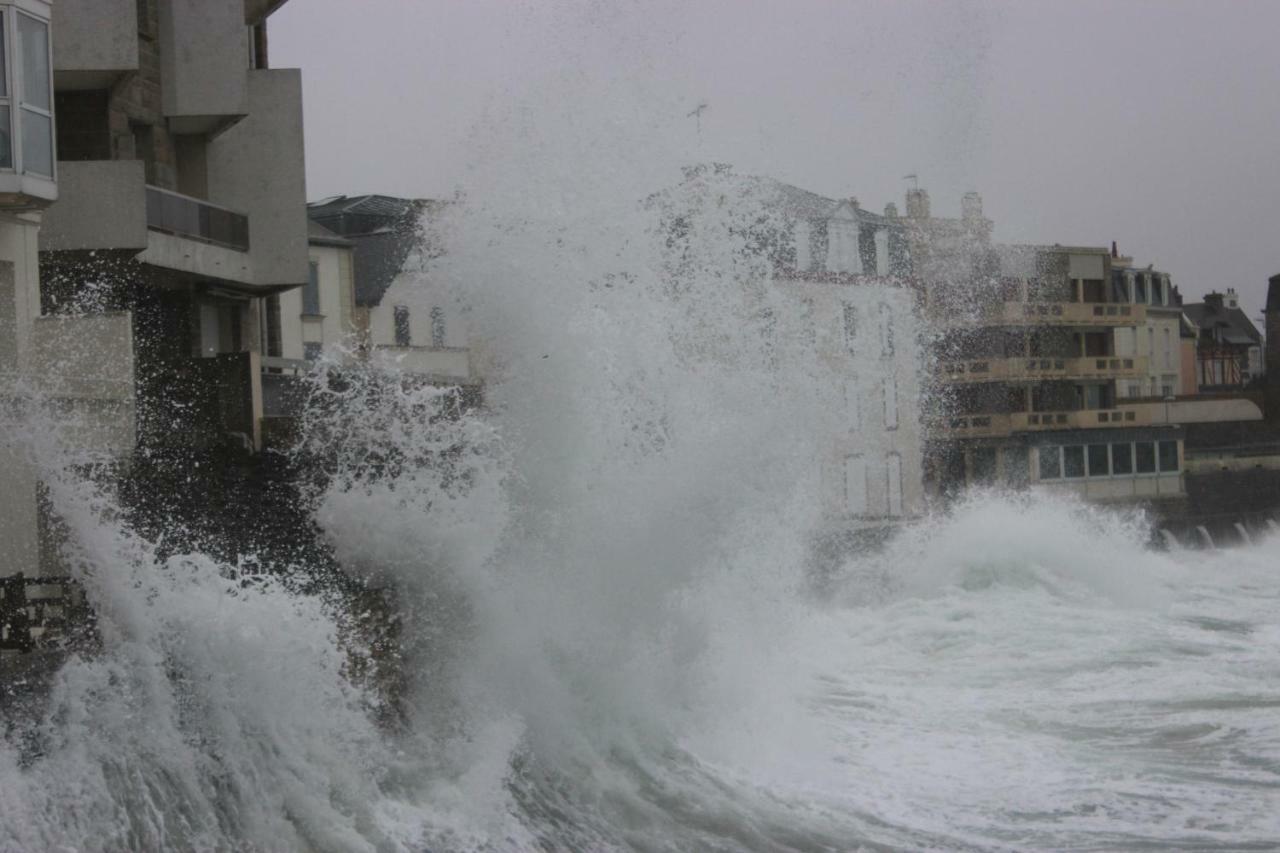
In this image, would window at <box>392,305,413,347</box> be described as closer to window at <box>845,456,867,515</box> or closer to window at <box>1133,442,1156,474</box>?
window at <box>845,456,867,515</box>

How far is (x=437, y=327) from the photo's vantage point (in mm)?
35031

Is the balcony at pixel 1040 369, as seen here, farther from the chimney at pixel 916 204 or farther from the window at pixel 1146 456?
the chimney at pixel 916 204

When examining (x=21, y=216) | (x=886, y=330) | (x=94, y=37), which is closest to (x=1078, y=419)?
(x=886, y=330)

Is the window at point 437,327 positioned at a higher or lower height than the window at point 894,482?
higher

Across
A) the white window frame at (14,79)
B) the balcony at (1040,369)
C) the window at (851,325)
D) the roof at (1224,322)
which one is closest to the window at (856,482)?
the window at (851,325)

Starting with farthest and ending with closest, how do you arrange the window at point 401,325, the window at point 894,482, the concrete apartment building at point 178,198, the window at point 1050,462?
the window at point 1050,462
the window at point 894,482
the window at point 401,325
the concrete apartment building at point 178,198

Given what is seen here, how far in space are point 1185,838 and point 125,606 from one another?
723 cm

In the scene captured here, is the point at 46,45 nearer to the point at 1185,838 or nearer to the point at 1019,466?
the point at 1185,838

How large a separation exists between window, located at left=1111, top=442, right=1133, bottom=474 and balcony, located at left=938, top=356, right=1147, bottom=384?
2218 millimetres

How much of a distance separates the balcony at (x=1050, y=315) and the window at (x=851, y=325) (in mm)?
6760

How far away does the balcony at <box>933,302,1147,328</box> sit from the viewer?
45.3 meters

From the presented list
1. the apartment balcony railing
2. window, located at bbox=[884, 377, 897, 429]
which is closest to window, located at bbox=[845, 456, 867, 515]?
window, located at bbox=[884, 377, 897, 429]

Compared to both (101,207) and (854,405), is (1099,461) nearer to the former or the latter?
(854,405)

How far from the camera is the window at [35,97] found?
1352 cm
